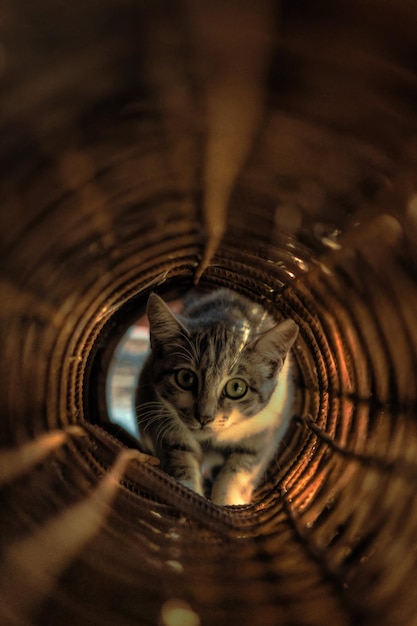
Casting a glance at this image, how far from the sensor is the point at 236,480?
4.45 feet

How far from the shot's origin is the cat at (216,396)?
1.29m

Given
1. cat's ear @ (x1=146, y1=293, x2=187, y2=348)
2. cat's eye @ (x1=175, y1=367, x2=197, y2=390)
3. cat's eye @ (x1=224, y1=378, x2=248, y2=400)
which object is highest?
cat's ear @ (x1=146, y1=293, x2=187, y2=348)

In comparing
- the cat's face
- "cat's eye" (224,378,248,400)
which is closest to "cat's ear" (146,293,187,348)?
the cat's face

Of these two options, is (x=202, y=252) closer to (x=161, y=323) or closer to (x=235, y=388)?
(x=161, y=323)

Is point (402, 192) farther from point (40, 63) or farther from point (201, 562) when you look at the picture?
point (201, 562)

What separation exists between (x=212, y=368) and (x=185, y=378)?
0.07 meters

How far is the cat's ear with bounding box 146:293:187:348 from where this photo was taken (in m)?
1.25

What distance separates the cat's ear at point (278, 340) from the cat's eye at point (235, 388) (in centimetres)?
9

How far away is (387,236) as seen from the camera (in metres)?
0.80

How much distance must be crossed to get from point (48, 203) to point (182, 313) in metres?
1.00

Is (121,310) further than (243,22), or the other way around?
(121,310)

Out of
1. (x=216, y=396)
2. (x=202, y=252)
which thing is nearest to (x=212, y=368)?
(x=216, y=396)

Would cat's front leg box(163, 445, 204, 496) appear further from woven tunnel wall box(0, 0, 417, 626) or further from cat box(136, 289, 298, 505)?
woven tunnel wall box(0, 0, 417, 626)

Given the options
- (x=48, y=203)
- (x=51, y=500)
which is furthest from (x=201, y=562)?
(x=48, y=203)
